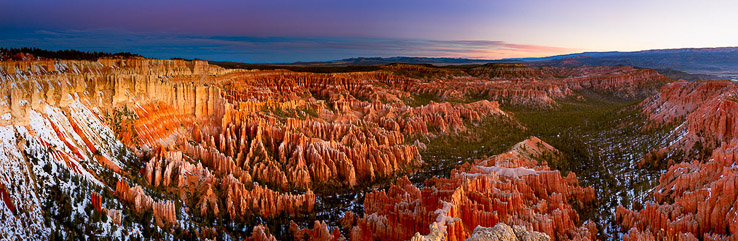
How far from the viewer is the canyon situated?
1700cm

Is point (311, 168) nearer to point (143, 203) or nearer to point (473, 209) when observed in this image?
point (143, 203)

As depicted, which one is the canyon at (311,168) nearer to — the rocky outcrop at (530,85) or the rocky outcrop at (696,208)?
the rocky outcrop at (696,208)

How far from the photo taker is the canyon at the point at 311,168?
17000 millimetres

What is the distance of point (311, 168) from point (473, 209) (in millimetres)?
15046

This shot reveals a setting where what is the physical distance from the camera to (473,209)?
1978cm

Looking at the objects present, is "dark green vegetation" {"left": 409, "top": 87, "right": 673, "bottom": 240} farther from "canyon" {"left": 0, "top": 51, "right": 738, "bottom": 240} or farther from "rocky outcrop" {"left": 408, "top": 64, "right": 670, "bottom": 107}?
"rocky outcrop" {"left": 408, "top": 64, "right": 670, "bottom": 107}

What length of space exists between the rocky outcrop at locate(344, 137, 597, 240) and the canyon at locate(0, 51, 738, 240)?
Answer: 94 mm

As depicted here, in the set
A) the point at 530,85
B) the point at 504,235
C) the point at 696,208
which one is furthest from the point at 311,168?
the point at 530,85

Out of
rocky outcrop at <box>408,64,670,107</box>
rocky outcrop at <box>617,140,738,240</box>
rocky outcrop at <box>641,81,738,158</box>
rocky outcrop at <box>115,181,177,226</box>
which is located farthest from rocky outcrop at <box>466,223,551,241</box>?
rocky outcrop at <box>408,64,670,107</box>

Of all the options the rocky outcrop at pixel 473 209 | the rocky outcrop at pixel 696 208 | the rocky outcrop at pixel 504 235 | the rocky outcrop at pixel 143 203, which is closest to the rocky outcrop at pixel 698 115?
the rocky outcrop at pixel 696 208

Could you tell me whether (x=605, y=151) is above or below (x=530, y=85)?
below

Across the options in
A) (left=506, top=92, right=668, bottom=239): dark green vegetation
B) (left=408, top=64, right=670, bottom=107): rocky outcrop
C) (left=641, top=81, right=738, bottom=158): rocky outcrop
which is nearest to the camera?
(left=506, top=92, right=668, bottom=239): dark green vegetation

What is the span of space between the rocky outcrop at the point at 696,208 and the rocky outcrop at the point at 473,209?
2298mm

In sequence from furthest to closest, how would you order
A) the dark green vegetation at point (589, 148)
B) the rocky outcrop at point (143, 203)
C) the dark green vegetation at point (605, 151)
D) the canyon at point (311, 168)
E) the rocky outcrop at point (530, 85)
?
1. the rocky outcrop at point (530, 85)
2. the dark green vegetation at point (589, 148)
3. the dark green vegetation at point (605, 151)
4. the rocky outcrop at point (143, 203)
5. the canyon at point (311, 168)
